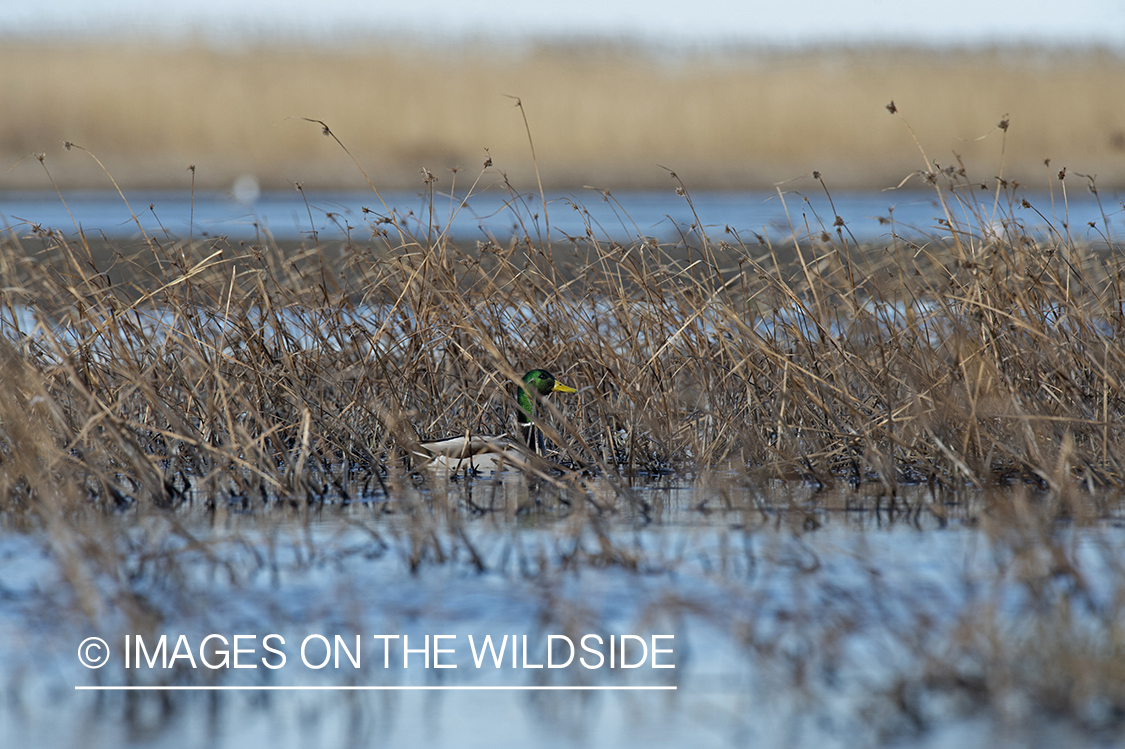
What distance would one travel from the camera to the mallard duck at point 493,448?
5.15 metres

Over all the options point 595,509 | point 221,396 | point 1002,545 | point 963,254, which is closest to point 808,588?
point 1002,545

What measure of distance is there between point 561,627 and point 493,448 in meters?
1.41

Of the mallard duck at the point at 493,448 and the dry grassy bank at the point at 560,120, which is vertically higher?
the dry grassy bank at the point at 560,120

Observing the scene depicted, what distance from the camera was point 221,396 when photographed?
16.6ft

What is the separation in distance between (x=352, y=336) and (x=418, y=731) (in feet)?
9.21

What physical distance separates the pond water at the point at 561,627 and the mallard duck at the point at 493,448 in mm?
519

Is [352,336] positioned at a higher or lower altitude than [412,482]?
higher

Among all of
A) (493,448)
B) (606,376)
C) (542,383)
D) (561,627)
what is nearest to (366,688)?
(561,627)

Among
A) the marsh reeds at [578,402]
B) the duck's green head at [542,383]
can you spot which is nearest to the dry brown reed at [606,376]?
the marsh reeds at [578,402]

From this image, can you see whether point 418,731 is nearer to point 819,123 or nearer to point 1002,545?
point 1002,545

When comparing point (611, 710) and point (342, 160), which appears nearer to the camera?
point (611, 710)

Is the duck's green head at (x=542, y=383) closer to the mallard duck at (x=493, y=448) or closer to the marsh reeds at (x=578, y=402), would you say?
the mallard duck at (x=493, y=448)

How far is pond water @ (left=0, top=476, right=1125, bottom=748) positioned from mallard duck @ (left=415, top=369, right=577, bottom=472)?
0.52 meters

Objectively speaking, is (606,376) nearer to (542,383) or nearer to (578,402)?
(578,402)
